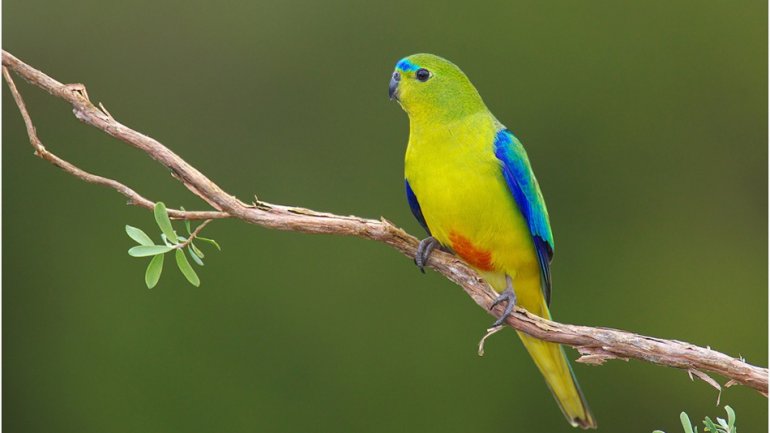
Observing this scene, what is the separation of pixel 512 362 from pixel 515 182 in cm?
151

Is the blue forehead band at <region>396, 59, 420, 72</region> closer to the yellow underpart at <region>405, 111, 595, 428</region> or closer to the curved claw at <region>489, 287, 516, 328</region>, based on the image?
the yellow underpart at <region>405, 111, 595, 428</region>

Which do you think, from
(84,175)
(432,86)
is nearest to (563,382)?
(432,86)

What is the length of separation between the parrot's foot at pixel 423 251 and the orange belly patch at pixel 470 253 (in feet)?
0.12

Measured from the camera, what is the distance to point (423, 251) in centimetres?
160

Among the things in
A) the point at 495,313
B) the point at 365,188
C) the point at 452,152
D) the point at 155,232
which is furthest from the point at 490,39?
the point at 495,313

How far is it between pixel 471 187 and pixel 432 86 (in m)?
0.20

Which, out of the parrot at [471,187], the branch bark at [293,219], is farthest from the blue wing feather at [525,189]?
the branch bark at [293,219]

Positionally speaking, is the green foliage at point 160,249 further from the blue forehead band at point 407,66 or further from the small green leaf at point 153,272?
the blue forehead band at point 407,66

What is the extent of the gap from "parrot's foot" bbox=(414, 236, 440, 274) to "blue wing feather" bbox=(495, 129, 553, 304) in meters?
0.17

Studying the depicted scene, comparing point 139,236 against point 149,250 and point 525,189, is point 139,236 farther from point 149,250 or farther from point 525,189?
point 525,189

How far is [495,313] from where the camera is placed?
1.46 m

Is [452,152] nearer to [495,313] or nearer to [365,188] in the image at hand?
[495,313]

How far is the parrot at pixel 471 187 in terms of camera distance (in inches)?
63.5

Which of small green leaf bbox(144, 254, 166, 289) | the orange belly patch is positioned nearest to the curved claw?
the orange belly patch
